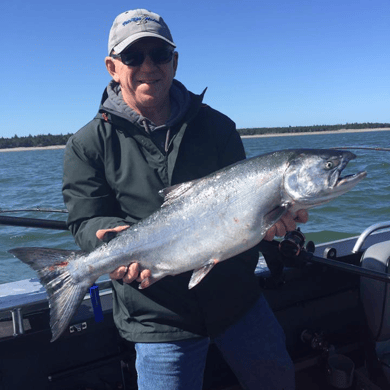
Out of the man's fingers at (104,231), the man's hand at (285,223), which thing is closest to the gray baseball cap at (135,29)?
the man's fingers at (104,231)

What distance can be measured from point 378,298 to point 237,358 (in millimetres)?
1504

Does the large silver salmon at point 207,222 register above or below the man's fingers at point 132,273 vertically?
above

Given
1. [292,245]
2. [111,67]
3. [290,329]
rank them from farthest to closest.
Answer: [290,329], [292,245], [111,67]

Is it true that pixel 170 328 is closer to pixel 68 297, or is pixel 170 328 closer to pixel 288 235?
pixel 68 297

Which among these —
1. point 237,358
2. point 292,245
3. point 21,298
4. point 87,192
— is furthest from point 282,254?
point 21,298

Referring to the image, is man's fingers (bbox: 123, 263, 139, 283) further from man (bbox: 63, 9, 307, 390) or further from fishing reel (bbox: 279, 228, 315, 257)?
fishing reel (bbox: 279, 228, 315, 257)

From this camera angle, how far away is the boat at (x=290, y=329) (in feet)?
10.1

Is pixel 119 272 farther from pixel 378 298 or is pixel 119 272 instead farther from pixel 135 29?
pixel 378 298

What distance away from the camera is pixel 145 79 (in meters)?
2.57

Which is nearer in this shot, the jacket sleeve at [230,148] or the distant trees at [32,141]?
the jacket sleeve at [230,148]

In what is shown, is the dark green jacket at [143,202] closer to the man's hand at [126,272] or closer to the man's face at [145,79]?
the man's hand at [126,272]

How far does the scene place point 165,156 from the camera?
262 cm

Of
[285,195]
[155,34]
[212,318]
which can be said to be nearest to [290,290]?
[212,318]

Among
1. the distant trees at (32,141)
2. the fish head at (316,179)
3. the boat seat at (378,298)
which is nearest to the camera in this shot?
the fish head at (316,179)
